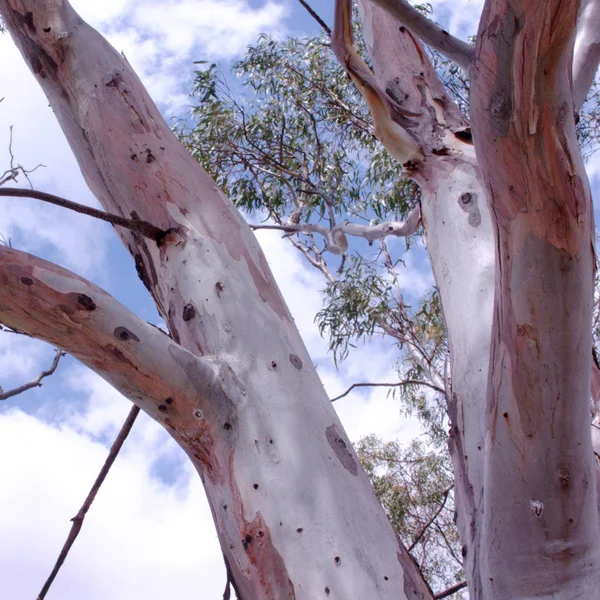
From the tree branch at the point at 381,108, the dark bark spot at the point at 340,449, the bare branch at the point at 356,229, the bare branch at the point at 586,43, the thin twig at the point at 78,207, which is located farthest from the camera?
the bare branch at the point at 356,229

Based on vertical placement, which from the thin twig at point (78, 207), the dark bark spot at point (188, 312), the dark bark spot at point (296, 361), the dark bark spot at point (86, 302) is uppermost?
the thin twig at point (78, 207)

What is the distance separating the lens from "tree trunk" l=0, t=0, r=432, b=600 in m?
1.07

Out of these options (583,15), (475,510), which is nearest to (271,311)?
(475,510)

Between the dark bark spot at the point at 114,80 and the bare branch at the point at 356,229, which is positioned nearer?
the dark bark spot at the point at 114,80

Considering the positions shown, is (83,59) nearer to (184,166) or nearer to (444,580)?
(184,166)

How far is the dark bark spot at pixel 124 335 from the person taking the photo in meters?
1.09

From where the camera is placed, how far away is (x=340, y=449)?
3.89 ft

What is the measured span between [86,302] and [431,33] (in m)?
0.69

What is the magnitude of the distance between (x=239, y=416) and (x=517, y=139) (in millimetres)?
606

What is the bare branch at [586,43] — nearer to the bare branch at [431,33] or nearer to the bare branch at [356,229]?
the bare branch at [431,33]

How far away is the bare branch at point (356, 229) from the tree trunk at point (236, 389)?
1960mm

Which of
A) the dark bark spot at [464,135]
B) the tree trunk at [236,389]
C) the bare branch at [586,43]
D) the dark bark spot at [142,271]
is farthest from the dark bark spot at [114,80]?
the bare branch at [586,43]

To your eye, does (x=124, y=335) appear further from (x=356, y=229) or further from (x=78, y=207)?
(x=356, y=229)

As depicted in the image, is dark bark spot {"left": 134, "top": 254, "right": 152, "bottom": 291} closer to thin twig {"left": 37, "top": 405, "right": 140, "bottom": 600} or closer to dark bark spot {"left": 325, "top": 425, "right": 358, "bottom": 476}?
thin twig {"left": 37, "top": 405, "right": 140, "bottom": 600}
